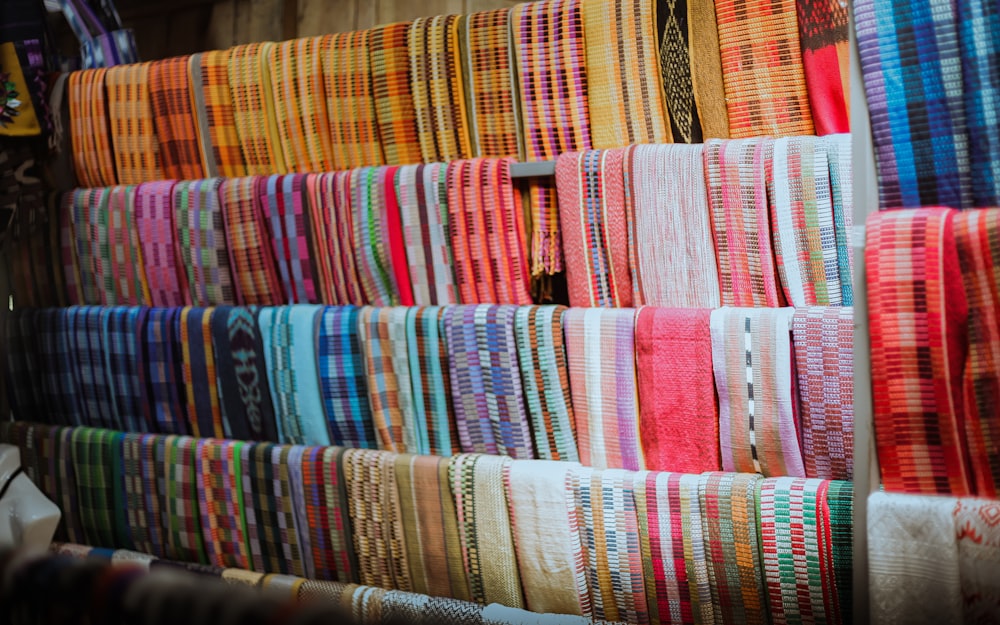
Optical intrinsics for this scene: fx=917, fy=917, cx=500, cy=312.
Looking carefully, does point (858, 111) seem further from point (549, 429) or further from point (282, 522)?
point (282, 522)

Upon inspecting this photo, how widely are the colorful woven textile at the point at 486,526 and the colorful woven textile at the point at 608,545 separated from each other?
0.46 ft

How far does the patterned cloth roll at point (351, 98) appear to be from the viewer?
180 cm

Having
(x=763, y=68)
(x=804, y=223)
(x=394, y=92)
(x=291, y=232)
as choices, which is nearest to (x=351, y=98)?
(x=394, y=92)

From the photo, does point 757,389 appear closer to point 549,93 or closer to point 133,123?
point 549,93

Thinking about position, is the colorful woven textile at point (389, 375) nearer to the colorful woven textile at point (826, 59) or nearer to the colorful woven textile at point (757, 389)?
the colorful woven textile at point (757, 389)

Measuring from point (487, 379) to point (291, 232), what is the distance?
1.74 ft

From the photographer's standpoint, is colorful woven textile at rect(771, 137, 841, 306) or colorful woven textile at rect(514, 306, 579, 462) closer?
colorful woven textile at rect(771, 137, 841, 306)

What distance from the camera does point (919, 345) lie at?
117 cm

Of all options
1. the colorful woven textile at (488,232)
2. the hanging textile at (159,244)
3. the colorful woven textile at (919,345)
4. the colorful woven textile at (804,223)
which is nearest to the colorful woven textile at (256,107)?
the hanging textile at (159,244)

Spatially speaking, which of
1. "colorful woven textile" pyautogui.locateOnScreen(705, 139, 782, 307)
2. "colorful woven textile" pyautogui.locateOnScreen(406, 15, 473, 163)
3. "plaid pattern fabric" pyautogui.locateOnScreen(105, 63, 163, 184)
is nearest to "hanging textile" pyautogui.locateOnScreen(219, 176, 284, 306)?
"plaid pattern fabric" pyautogui.locateOnScreen(105, 63, 163, 184)

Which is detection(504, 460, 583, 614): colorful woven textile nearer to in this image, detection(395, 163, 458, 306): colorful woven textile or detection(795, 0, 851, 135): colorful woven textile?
detection(395, 163, 458, 306): colorful woven textile

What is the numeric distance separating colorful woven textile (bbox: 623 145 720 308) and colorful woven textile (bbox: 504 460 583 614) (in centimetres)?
37

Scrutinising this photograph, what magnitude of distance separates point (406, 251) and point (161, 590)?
1.16 m

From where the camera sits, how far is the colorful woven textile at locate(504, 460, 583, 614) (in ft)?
5.41
